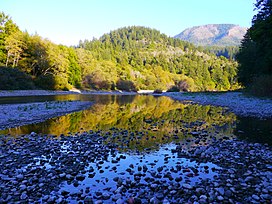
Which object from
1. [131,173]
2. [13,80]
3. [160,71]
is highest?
A: [160,71]

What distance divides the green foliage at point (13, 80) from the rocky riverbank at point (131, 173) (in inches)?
1791

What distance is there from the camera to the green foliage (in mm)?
48500

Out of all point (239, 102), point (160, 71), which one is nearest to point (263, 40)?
point (239, 102)

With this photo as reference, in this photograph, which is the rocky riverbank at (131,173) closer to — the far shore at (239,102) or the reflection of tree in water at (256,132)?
the reflection of tree in water at (256,132)

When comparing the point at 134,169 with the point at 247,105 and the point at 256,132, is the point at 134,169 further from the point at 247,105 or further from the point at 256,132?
the point at 247,105

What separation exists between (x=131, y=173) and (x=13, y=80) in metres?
52.5

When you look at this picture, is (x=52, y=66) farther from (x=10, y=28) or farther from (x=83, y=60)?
(x=83, y=60)

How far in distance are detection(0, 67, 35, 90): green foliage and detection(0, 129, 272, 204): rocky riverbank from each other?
1791 inches

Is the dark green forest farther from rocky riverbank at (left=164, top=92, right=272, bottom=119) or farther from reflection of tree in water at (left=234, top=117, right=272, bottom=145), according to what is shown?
reflection of tree in water at (left=234, top=117, right=272, bottom=145)

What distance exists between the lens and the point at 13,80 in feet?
167

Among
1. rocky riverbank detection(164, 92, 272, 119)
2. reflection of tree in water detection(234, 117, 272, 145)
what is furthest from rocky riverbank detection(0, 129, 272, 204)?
rocky riverbank detection(164, 92, 272, 119)

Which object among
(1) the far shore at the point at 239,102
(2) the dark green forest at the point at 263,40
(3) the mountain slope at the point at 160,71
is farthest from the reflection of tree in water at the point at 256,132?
(3) the mountain slope at the point at 160,71

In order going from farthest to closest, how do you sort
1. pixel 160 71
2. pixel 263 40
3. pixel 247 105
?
1. pixel 160 71
2. pixel 263 40
3. pixel 247 105

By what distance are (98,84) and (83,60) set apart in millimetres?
14104
